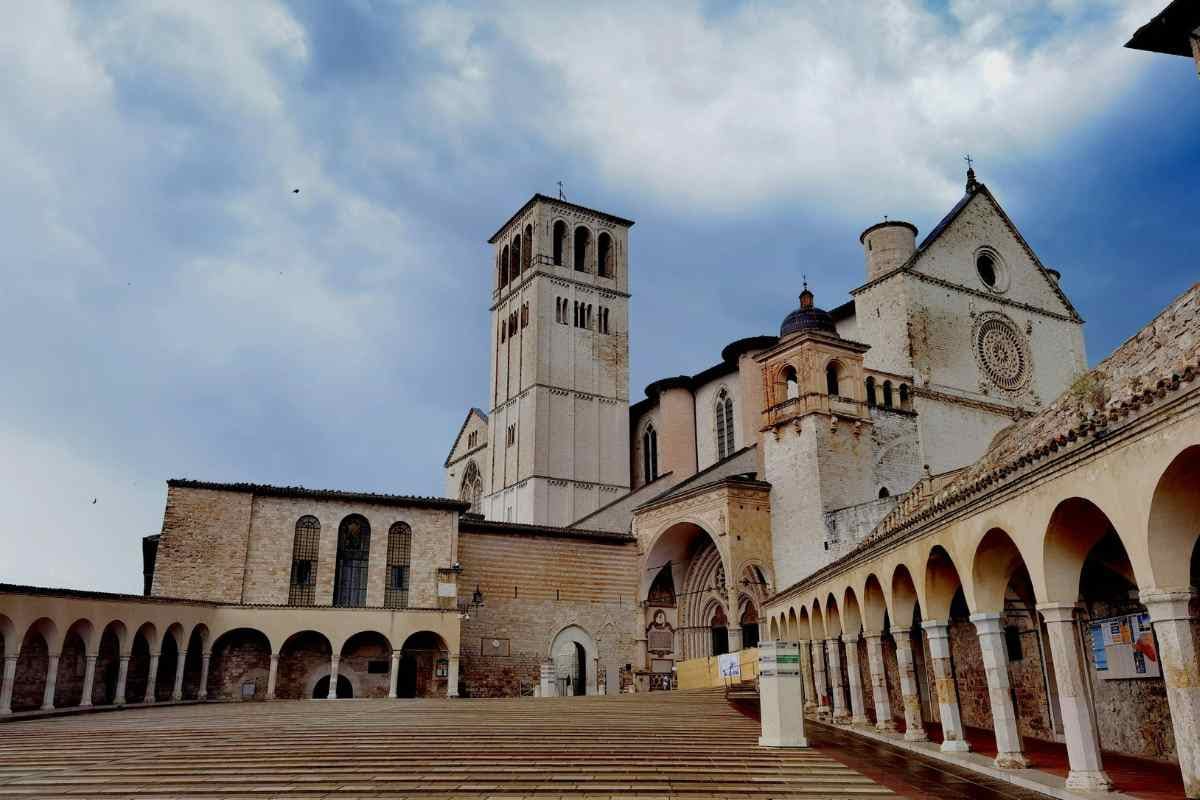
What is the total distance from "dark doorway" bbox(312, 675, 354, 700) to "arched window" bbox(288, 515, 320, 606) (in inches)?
102

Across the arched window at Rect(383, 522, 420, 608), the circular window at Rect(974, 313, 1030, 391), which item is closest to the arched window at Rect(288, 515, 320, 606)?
the arched window at Rect(383, 522, 420, 608)

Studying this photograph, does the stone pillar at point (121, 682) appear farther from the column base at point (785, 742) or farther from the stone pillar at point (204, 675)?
the column base at point (785, 742)

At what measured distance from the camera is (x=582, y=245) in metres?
55.9

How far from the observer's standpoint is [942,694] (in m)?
13.6

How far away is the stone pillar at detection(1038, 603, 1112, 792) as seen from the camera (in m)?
9.71

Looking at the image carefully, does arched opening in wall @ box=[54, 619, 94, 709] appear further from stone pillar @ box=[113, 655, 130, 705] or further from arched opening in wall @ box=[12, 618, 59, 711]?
stone pillar @ box=[113, 655, 130, 705]

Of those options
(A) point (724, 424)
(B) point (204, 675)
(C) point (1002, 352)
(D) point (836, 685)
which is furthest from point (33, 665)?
(C) point (1002, 352)

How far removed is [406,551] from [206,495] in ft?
21.4

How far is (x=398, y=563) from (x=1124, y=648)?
23.1m

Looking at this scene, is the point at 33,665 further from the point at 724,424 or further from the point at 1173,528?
the point at 724,424

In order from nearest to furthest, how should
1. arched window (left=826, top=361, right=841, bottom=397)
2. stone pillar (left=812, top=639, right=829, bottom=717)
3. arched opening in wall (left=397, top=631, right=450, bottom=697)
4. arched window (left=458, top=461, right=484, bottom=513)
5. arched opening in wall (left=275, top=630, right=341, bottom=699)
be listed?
stone pillar (left=812, top=639, right=829, bottom=717) → arched opening in wall (left=275, top=630, right=341, bottom=699) → arched opening in wall (left=397, top=631, right=450, bottom=697) → arched window (left=826, top=361, right=841, bottom=397) → arched window (left=458, top=461, right=484, bottom=513)

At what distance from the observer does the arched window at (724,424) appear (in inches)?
1779

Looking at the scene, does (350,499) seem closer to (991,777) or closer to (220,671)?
(220,671)

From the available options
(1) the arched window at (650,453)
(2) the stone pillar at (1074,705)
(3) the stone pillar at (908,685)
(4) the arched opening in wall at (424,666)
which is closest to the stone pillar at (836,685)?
(3) the stone pillar at (908,685)
